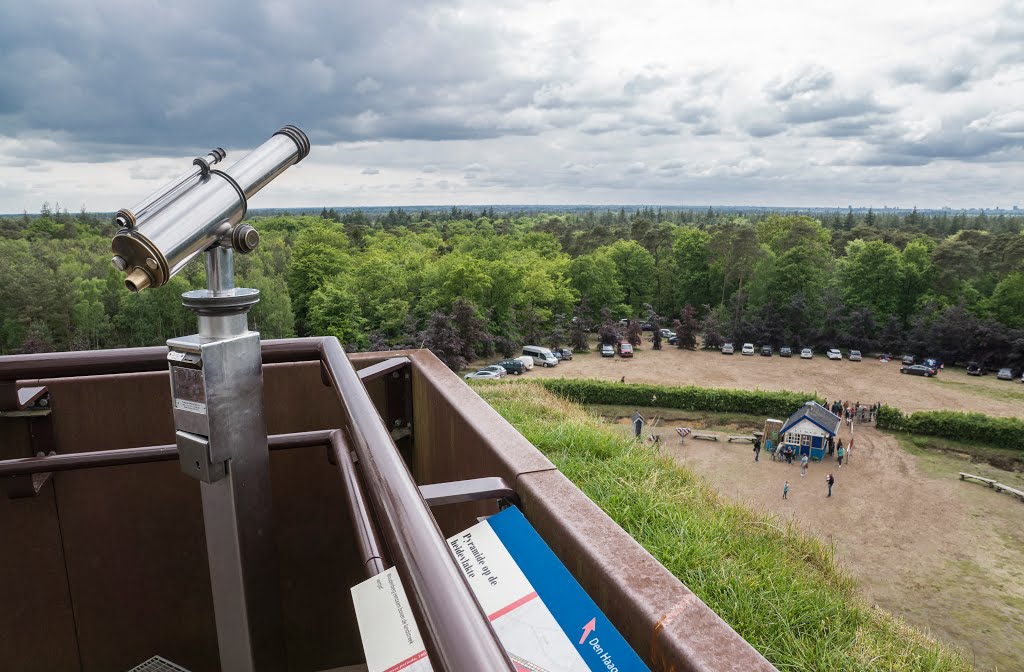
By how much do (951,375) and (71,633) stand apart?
4034 cm

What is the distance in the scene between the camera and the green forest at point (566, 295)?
31.7m

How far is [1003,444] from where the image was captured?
77.4 feet

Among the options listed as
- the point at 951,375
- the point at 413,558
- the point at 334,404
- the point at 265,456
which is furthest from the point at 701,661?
the point at 951,375

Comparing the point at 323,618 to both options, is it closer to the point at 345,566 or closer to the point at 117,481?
the point at 345,566

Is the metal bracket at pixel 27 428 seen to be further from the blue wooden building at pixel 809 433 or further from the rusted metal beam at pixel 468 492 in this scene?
Answer: the blue wooden building at pixel 809 433

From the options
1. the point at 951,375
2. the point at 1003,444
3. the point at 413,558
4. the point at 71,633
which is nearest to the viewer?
the point at 413,558

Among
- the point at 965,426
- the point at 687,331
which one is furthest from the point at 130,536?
the point at 687,331

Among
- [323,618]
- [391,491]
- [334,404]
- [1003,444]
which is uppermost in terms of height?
[391,491]

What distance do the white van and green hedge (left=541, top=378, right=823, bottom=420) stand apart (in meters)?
5.80

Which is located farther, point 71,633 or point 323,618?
point 323,618

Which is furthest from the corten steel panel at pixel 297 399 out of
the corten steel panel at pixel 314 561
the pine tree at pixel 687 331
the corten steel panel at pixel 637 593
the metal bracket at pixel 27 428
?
the pine tree at pixel 687 331

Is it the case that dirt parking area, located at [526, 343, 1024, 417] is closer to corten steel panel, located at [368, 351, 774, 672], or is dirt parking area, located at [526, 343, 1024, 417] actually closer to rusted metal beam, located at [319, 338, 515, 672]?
corten steel panel, located at [368, 351, 774, 672]

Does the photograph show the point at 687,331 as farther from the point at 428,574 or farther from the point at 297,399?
the point at 428,574

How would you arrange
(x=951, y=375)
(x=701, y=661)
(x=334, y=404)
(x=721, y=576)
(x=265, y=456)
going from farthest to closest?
1. (x=951, y=375)
2. (x=334, y=404)
3. (x=721, y=576)
4. (x=265, y=456)
5. (x=701, y=661)
